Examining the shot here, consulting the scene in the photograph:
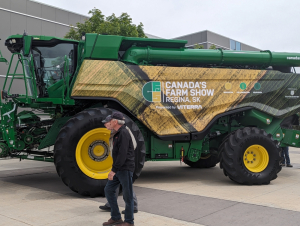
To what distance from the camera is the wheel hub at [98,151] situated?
6625mm

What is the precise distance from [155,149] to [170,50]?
241 cm

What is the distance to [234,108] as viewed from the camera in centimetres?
776

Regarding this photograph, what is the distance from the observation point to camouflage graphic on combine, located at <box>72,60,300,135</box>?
6941mm

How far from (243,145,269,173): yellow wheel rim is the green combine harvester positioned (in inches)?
0.9

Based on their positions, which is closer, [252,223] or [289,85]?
[252,223]

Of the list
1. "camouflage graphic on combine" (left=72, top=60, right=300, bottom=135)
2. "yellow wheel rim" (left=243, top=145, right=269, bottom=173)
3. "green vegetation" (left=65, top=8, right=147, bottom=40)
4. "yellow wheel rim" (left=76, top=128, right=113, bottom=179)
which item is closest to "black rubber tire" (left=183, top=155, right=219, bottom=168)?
"yellow wheel rim" (left=243, top=145, right=269, bottom=173)

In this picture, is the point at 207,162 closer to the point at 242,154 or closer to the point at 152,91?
the point at 242,154

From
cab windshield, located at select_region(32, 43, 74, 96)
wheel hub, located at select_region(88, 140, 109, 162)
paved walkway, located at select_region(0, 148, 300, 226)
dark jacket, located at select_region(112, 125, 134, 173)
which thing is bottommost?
paved walkway, located at select_region(0, 148, 300, 226)

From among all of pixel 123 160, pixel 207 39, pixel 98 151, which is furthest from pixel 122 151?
A: pixel 207 39

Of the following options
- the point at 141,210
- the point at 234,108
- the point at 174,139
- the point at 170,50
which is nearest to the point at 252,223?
the point at 141,210

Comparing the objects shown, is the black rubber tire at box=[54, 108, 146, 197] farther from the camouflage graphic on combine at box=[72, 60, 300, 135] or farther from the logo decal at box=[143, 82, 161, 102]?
the logo decal at box=[143, 82, 161, 102]

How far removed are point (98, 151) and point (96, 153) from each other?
0.19 feet

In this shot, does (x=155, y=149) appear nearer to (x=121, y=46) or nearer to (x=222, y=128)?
(x=222, y=128)

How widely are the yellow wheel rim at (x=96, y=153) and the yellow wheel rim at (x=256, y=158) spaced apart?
326 centimetres
